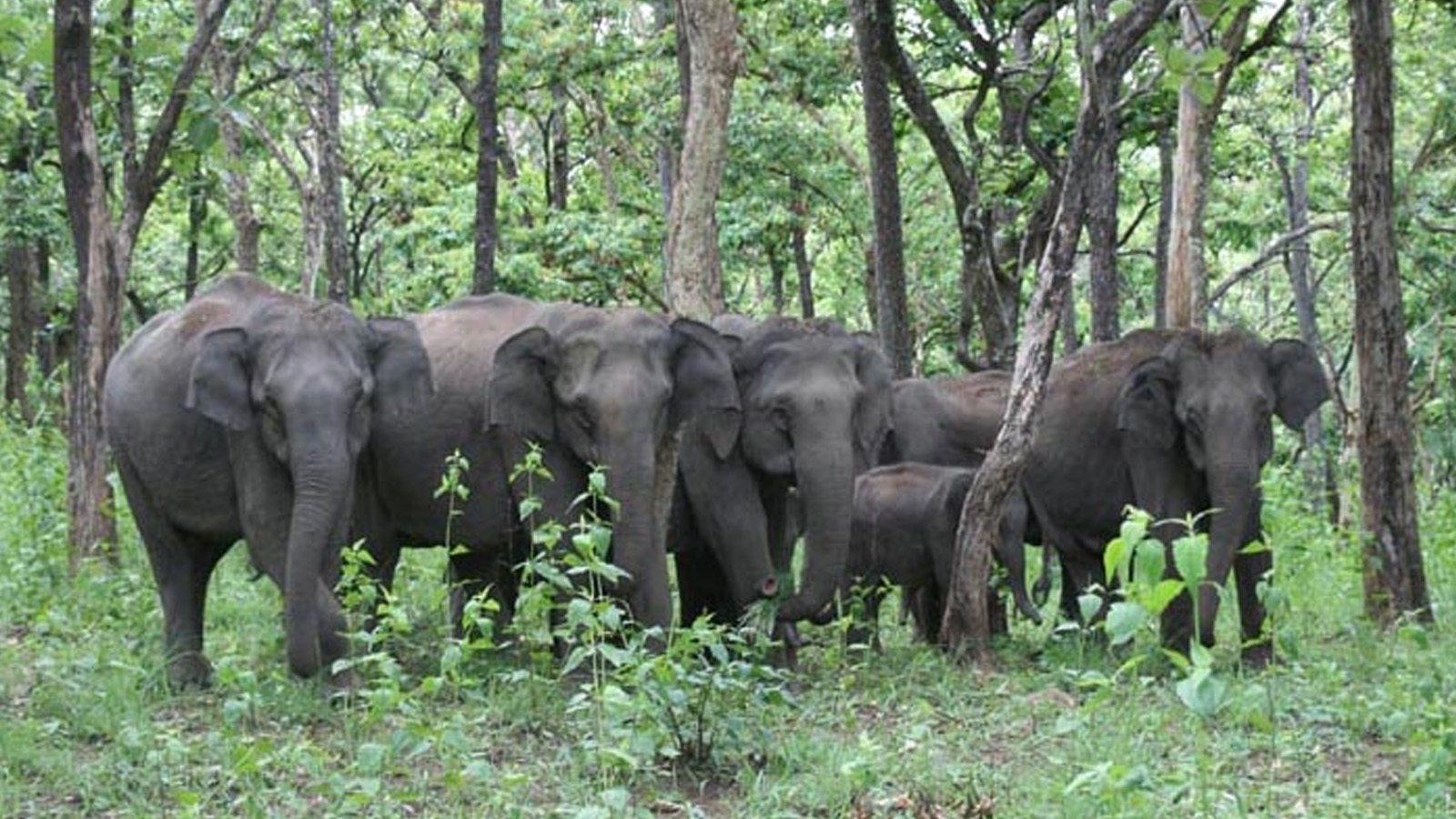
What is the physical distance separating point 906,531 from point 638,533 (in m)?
2.55

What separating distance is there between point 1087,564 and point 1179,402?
197cm

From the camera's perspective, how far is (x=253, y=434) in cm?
866

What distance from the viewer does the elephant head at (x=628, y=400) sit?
8836 millimetres

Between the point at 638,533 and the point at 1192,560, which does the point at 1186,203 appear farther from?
the point at 1192,560

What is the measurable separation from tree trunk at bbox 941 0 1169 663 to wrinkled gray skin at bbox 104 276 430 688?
8.40ft

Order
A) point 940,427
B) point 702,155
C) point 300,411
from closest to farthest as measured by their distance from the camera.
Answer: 1. point 300,411
2. point 702,155
3. point 940,427

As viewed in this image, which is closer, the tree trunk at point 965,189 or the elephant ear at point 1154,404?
the elephant ear at point 1154,404

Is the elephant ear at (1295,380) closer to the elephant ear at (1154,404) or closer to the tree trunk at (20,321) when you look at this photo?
the elephant ear at (1154,404)

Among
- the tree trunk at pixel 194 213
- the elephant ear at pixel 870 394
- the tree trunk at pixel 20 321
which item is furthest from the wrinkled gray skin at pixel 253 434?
the tree trunk at pixel 20 321

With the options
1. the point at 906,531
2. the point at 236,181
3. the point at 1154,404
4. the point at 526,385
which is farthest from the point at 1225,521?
the point at 236,181

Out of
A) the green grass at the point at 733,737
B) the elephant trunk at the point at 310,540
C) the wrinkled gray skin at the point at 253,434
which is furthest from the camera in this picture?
the wrinkled gray skin at the point at 253,434

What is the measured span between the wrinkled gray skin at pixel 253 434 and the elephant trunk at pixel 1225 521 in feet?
11.7

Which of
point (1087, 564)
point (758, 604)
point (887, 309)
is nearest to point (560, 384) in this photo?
point (758, 604)

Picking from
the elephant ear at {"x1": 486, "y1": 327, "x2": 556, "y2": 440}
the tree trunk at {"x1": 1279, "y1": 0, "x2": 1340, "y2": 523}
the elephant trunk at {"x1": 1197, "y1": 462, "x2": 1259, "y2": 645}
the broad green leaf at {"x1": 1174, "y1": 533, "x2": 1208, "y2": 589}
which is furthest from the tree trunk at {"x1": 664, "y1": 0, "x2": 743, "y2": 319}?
the tree trunk at {"x1": 1279, "y1": 0, "x2": 1340, "y2": 523}
